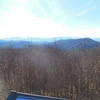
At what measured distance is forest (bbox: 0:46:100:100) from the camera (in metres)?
4.08

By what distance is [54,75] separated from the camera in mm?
4293

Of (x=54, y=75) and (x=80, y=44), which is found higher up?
(x=80, y=44)

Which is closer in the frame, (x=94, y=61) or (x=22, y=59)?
(x=94, y=61)

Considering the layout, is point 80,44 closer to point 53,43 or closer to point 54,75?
point 53,43

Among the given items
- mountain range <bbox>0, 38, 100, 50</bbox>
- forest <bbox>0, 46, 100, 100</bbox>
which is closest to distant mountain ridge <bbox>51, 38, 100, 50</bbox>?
mountain range <bbox>0, 38, 100, 50</bbox>

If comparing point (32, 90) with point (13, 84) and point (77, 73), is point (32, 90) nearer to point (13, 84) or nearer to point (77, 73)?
point (13, 84)

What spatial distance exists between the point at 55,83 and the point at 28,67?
2.64 ft

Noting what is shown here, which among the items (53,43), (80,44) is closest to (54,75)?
(53,43)

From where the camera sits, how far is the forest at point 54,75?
4082mm

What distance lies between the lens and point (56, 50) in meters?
5.16

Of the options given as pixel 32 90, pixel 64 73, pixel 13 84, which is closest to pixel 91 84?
pixel 64 73

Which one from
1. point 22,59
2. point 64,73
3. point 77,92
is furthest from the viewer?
point 22,59

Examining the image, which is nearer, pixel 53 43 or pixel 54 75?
pixel 54 75

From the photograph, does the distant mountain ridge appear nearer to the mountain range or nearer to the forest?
the mountain range
